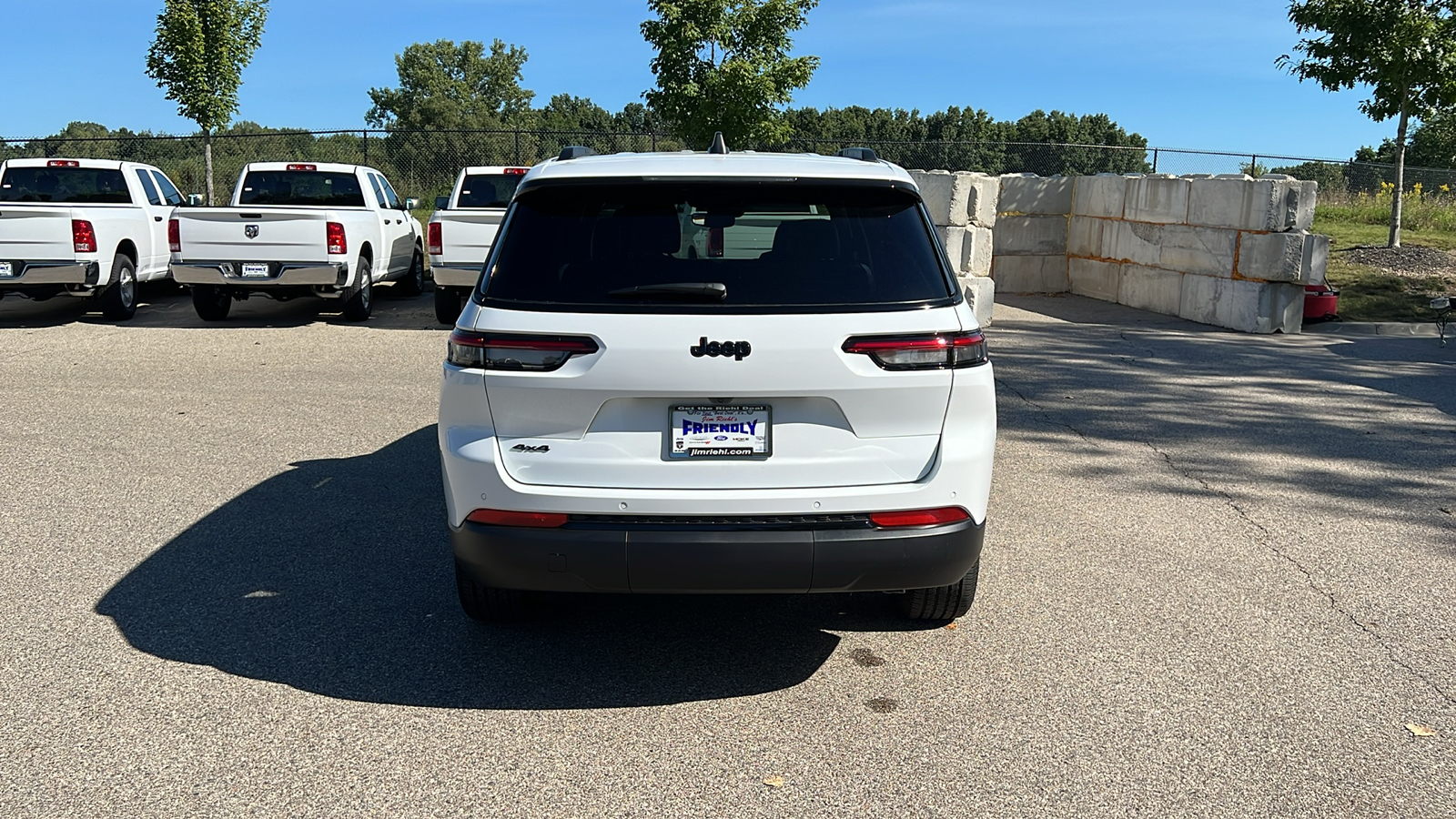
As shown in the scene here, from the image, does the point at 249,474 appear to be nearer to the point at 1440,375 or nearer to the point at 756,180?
the point at 756,180

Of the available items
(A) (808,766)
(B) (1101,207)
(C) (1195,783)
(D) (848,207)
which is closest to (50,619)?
(A) (808,766)

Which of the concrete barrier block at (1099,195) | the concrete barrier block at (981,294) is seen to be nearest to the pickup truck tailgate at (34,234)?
the concrete barrier block at (981,294)

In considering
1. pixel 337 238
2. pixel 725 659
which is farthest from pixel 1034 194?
pixel 725 659

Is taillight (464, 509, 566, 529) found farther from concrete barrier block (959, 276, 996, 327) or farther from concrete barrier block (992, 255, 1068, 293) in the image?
concrete barrier block (992, 255, 1068, 293)

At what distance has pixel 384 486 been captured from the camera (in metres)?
6.74

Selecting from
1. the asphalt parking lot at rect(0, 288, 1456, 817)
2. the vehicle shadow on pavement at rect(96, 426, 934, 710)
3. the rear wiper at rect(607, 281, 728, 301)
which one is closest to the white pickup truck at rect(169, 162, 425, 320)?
the asphalt parking lot at rect(0, 288, 1456, 817)

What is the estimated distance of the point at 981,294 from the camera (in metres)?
15.1

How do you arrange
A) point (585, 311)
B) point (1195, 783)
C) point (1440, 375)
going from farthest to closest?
point (1440, 375), point (585, 311), point (1195, 783)

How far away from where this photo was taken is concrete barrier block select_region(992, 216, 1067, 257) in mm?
18906

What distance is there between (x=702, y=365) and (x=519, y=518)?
0.77m

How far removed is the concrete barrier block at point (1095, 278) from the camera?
18.0m

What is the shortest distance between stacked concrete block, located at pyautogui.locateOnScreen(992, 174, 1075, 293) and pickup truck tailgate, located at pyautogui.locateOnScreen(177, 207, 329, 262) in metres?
10.3

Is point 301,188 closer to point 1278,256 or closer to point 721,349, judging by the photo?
point 1278,256

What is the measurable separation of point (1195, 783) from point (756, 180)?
7.61 feet
